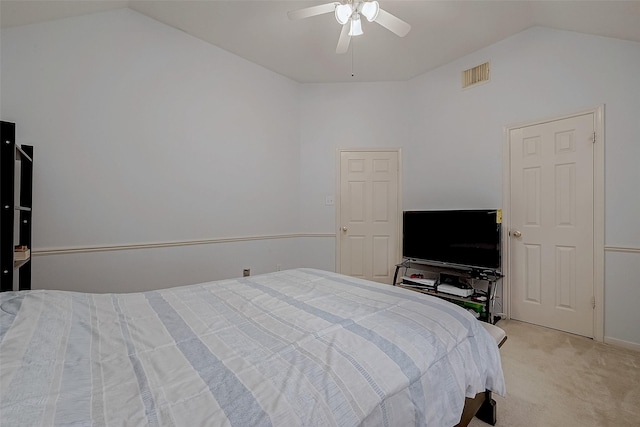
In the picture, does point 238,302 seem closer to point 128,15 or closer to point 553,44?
point 128,15

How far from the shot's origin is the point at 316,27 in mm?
2818

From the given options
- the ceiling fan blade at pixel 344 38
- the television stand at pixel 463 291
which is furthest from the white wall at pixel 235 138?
the ceiling fan blade at pixel 344 38

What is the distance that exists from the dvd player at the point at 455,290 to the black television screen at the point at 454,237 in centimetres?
26

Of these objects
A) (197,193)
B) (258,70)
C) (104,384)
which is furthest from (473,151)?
(104,384)

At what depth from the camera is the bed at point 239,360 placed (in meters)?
0.66

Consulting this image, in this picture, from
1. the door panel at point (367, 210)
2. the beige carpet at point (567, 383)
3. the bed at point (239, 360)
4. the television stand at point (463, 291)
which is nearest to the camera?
the bed at point (239, 360)

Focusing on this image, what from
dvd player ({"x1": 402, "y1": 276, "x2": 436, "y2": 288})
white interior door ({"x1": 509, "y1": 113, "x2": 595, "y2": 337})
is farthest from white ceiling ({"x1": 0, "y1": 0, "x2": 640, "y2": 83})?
dvd player ({"x1": 402, "y1": 276, "x2": 436, "y2": 288})

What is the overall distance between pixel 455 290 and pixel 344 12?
2708 mm

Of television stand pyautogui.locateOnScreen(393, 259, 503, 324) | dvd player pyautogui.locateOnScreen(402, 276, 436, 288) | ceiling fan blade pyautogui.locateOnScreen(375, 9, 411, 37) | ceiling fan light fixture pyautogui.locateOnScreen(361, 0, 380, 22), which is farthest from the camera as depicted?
dvd player pyautogui.locateOnScreen(402, 276, 436, 288)

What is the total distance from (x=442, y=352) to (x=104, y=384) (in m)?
1.04

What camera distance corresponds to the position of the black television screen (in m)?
2.93

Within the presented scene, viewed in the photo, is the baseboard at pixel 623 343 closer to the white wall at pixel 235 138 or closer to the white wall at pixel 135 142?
the white wall at pixel 235 138

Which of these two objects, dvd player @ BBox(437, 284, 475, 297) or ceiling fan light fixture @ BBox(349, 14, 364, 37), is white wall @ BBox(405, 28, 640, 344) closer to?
dvd player @ BBox(437, 284, 475, 297)

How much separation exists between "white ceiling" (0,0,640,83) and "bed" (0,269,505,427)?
7.47 ft
